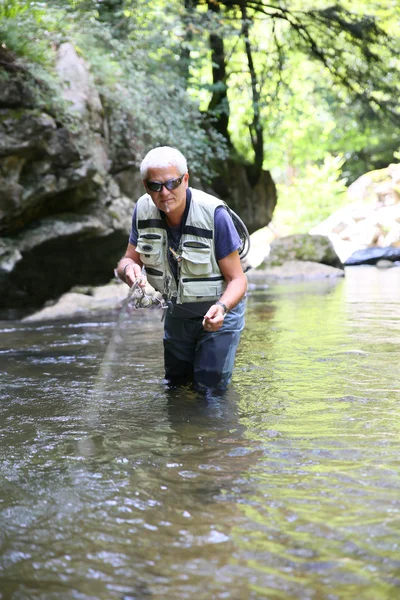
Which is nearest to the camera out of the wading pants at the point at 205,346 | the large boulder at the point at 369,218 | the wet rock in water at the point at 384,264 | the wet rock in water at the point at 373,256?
the wading pants at the point at 205,346

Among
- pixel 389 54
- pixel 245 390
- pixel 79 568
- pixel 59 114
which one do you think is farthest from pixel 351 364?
pixel 389 54

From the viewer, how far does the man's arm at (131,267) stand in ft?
15.6

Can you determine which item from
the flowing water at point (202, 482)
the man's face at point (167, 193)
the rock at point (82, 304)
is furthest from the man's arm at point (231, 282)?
the rock at point (82, 304)

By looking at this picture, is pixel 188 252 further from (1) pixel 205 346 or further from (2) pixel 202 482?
(2) pixel 202 482

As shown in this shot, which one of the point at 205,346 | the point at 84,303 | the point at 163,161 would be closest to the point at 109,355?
the point at 205,346

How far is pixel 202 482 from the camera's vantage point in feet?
11.5

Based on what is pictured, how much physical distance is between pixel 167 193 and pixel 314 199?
35807mm

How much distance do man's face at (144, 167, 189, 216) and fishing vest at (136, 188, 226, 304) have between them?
0.14 m

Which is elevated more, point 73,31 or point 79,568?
point 73,31

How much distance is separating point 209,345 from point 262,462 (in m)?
1.31

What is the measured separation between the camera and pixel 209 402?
16.7ft

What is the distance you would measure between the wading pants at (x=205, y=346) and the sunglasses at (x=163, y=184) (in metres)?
1.01

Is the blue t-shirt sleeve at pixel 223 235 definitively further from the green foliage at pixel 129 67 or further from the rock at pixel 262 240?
the rock at pixel 262 240

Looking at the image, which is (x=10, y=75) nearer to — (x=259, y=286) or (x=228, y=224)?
(x=228, y=224)
